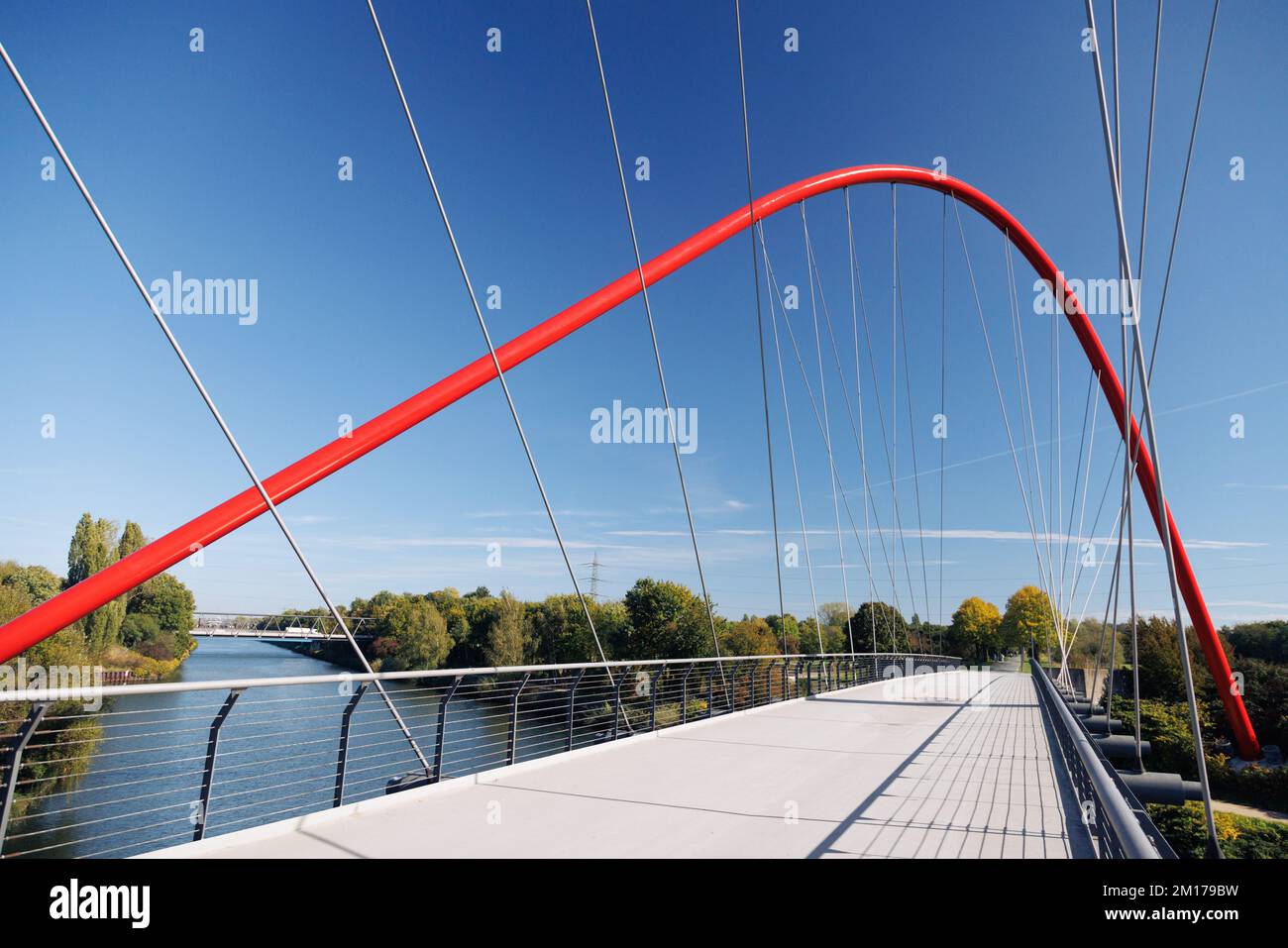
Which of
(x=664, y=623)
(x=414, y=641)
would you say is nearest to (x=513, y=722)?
(x=414, y=641)

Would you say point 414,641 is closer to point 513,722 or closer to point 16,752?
point 513,722

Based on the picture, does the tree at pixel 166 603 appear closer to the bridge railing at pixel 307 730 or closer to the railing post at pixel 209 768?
the bridge railing at pixel 307 730

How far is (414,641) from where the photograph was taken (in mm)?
51188

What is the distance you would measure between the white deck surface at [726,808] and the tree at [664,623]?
45344 mm

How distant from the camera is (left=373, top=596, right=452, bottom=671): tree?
168 feet

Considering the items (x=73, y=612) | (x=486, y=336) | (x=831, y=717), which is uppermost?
(x=486, y=336)

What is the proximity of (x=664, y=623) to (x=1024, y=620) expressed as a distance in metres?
37.7

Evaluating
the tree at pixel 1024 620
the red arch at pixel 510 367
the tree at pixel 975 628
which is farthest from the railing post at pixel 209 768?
the tree at pixel 975 628

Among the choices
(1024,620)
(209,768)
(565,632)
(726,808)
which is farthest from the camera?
(1024,620)

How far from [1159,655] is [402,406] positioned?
124ft
